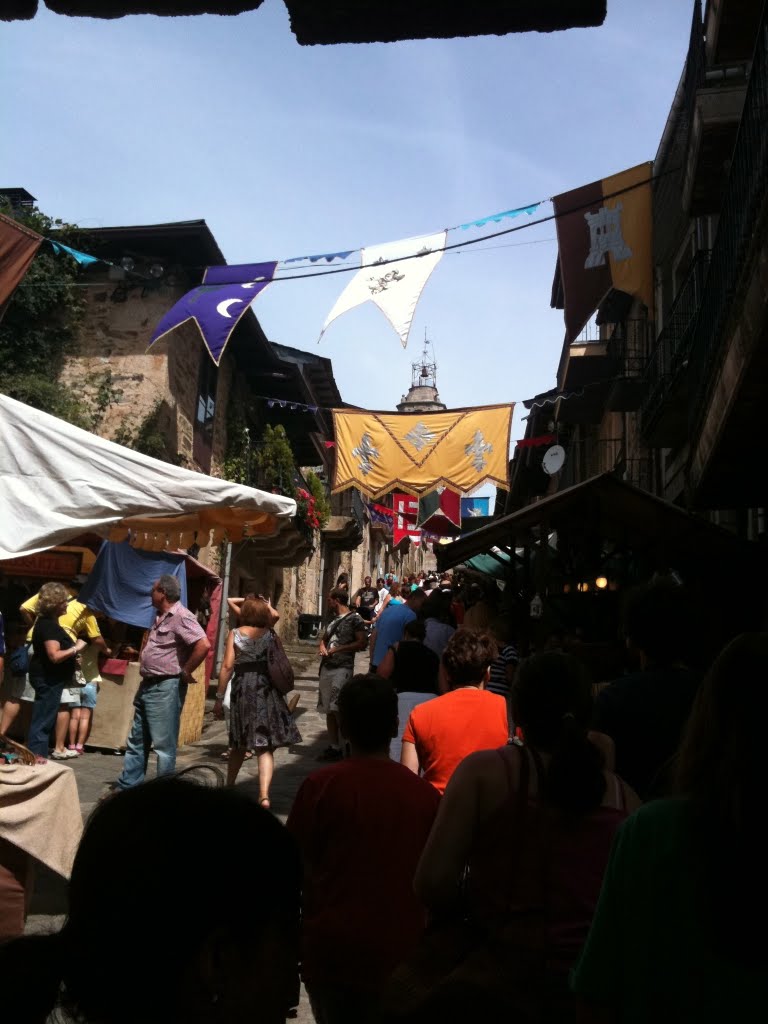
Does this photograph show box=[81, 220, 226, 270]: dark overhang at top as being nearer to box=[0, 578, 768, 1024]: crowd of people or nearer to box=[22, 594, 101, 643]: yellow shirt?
box=[22, 594, 101, 643]: yellow shirt

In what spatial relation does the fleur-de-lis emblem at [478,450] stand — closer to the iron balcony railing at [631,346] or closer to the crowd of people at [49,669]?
the iron balcony railing at [631,346]

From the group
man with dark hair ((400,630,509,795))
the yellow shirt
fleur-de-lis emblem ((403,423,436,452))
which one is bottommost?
man with dark hair ((400,630,509,795))

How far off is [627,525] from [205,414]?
1089cm

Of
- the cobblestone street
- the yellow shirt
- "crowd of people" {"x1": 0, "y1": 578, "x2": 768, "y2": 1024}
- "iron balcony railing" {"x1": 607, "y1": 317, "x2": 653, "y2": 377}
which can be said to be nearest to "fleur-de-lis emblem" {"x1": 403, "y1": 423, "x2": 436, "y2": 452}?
"iron balcony railing" {"x1": 607, "y1": 317, "x2": 653, "y2": 377}

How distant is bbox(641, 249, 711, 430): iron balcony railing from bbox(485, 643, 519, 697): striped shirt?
482 cm

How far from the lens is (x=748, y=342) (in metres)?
5.75

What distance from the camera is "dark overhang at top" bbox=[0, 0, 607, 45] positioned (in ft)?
8.01

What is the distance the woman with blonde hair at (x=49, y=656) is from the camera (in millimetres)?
7715

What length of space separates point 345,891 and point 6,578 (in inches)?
334

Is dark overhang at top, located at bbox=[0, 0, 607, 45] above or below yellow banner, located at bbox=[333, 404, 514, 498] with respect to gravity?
below

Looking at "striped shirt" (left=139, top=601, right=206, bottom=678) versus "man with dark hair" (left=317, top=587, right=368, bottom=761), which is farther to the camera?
"man with dark hair" (left=317, top=587, right=368, bottom=761)

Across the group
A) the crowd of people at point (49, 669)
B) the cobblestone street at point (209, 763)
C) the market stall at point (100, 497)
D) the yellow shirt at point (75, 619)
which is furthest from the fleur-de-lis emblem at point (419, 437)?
the market stall at point (100, 497)

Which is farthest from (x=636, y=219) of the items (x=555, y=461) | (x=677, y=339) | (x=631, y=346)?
(x=631, y=346)

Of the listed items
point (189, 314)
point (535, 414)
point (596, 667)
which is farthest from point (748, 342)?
point (535, 414)
